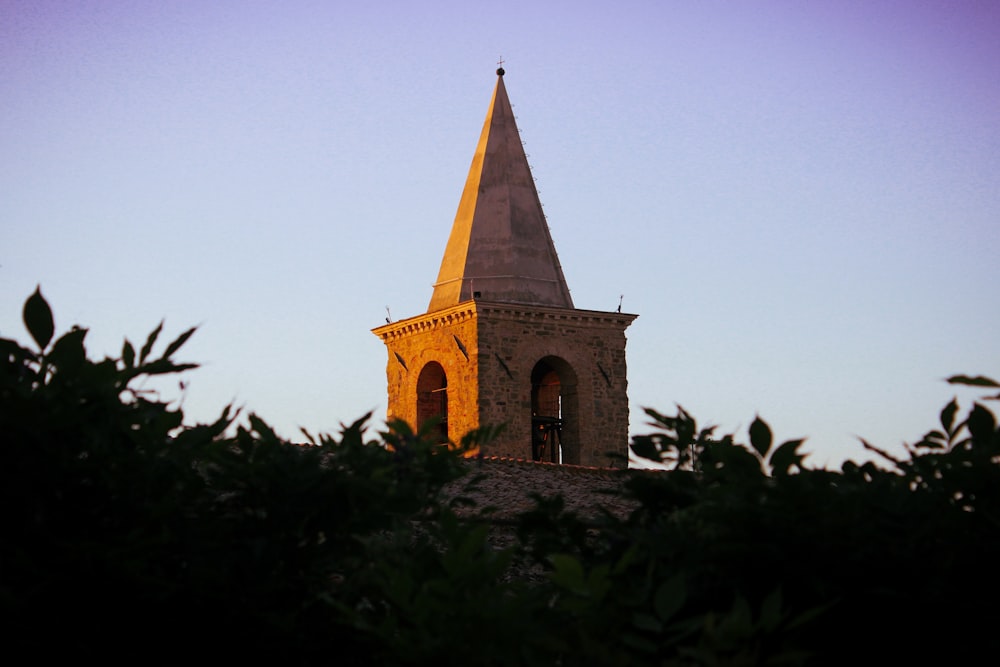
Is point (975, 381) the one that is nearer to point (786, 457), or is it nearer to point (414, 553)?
point (786, 457)

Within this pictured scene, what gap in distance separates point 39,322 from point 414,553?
0.94 m

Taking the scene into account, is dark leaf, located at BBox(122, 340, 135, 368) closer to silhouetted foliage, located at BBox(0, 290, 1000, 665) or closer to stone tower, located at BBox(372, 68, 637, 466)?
silhouetted foliage, located at BBox(0, 290, 1000, 665)

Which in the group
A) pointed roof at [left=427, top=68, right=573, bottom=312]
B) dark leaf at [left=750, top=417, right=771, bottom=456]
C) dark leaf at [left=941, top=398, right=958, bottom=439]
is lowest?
dark leaf at [left=750, top=417, right=771, bottom=456]

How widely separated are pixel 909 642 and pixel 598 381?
27.2m

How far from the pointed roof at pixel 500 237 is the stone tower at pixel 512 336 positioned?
23 mm

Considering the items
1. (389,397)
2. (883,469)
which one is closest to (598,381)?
(389,397)

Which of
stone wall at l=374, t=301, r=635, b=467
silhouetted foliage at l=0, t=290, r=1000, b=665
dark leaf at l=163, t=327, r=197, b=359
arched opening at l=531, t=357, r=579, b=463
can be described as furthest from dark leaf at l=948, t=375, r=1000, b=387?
arched opening at l=531, t=357, r=579, b=463

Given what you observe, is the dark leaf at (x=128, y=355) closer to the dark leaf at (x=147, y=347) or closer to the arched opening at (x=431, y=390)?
the dark leaf at (x=147, y=347)

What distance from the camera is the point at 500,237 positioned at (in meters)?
29.0

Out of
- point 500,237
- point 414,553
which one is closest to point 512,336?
point 500,237

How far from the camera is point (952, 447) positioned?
8.95ft

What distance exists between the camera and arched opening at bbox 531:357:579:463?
95.9ft

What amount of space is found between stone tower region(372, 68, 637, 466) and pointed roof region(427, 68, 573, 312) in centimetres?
2

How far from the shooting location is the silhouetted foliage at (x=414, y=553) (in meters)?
2.33
